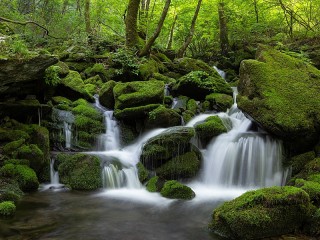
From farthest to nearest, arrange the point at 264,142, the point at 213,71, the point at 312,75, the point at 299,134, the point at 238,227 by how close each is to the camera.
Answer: the point at 213,71
the point at 312,75
the point at 264,142
the point at 299,134
the point at 238,227

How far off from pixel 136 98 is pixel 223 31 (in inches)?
380

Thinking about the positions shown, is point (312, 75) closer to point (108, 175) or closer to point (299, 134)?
point (299, 134)

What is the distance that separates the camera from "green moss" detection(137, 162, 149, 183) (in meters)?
9.63

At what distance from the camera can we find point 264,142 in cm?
975

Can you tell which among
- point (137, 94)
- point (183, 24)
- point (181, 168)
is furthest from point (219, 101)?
point (183, 24)

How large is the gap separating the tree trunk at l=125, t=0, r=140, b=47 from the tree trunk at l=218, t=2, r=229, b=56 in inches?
202

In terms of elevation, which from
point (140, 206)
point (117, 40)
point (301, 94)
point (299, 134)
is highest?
point (117, 40)

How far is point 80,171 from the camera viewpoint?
9.36 m

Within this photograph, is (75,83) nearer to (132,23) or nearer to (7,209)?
(132,23)

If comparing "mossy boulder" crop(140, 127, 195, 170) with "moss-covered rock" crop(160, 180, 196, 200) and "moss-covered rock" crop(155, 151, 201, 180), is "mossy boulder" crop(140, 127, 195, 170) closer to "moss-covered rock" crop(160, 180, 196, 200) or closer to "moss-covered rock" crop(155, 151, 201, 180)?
"moss-covered rock" crop(155, 151, 201, 180)

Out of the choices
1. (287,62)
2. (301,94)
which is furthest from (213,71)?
(301,94)

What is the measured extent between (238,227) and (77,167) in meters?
5.15

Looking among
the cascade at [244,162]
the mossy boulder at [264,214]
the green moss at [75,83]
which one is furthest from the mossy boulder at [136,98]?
the mossy boulder at [264,214]

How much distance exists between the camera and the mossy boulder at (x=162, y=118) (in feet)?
37.1
